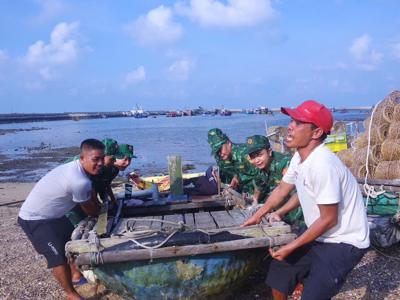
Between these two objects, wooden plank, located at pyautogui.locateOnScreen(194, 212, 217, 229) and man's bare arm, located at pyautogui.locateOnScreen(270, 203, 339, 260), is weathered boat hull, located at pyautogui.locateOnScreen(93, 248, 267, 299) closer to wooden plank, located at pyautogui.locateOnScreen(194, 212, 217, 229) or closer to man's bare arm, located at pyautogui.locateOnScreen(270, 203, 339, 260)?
wooden plank, located at pyautogui.locateOnScreen(194, 212, 217, 229)

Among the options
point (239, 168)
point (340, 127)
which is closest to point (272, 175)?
point (239, 168)

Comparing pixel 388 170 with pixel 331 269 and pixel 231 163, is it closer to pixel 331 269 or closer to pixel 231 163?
pixel 231 163

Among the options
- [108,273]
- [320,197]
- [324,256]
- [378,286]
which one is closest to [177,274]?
[108,273]

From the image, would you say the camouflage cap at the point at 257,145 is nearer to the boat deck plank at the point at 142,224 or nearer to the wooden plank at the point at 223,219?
the wooden plank at the point at 223,219

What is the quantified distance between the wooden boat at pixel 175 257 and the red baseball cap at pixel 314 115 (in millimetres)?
1122

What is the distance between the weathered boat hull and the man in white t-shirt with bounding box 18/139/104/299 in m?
0.68

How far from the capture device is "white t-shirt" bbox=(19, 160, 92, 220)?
418cm

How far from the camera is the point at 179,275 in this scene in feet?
12.2

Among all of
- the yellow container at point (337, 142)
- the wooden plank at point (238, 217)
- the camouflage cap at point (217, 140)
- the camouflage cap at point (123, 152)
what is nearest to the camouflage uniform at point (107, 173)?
the camouflage cap at point (123, 152)

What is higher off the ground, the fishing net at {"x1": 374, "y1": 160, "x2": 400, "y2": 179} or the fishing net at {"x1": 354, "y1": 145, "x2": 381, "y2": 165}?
the fishing net at {"x1": 354, "y1": 145, "x2": 381, "y2": 165}

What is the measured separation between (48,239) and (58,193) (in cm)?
46

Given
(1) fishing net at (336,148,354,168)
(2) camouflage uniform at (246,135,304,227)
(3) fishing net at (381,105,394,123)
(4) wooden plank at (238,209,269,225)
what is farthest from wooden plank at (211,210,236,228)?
(1) fishing net at (336,148,354,168)

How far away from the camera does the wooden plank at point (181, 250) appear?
11.4 feet

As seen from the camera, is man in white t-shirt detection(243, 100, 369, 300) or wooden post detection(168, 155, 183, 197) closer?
man in white t-shirt detection(243, 100, 369, 300)
